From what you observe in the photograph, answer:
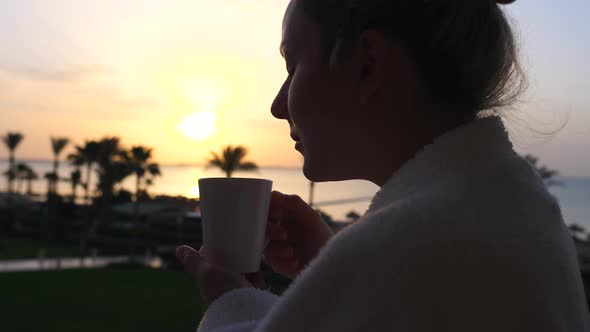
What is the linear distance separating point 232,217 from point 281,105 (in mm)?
204

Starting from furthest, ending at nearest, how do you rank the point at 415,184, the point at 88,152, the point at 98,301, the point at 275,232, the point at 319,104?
the point at 88,152 < the point at 98,301 < the point at 275,232 < the point at 319,104 < the point at 415,184

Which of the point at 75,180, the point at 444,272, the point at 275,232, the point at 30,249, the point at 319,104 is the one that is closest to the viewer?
the point at 444,272

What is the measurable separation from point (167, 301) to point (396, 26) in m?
20.2

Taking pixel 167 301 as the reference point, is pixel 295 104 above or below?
above

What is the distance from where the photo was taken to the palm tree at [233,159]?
30.1 meters

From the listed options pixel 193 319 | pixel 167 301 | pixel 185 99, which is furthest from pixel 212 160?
pixel 185 99

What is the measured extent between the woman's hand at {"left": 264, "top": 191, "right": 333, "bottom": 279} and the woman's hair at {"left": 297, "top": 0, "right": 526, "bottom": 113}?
47 centimetres

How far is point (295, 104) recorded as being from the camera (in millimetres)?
880

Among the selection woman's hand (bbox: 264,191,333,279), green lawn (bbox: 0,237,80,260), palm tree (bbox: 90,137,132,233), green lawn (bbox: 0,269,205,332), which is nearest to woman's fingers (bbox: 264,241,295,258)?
woman's hand (bbox: 264,191,333,279)

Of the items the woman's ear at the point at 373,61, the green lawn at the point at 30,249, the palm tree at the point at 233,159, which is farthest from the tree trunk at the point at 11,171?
the woman's ear at the point at 373,61

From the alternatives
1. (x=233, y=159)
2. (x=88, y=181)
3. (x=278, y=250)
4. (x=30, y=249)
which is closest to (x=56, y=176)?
(x=88, y=181)

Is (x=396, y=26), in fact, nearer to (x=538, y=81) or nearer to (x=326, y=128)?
(x=326, y=128)

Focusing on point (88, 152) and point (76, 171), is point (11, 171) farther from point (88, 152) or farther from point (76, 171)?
point (88, 152)

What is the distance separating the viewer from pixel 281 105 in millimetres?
975
